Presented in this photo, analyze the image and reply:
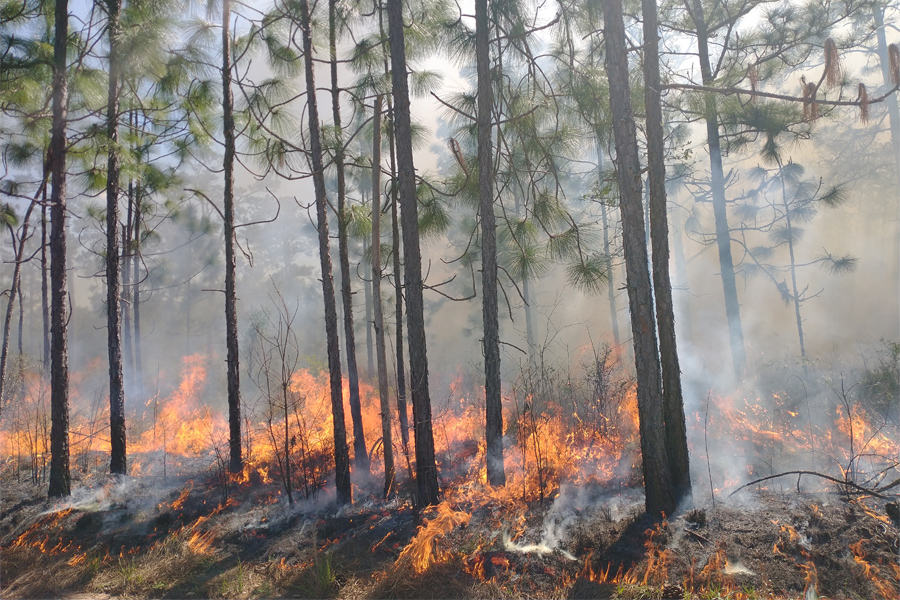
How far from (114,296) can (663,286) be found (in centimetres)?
859

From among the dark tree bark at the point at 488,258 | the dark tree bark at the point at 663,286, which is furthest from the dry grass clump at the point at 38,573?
the dark tree bark at the point at 663,286

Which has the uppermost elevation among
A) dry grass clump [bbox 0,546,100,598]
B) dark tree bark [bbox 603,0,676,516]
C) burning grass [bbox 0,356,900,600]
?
dark tree bark [bbox 603,0,676,516]

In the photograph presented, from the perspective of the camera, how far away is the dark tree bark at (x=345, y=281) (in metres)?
8.01

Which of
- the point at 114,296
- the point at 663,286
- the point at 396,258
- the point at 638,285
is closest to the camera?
the point at 638,285

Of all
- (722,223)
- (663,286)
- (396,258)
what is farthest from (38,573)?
(722,223)

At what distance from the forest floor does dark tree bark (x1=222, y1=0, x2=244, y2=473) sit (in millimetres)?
1453

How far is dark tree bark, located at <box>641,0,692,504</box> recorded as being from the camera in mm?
5324

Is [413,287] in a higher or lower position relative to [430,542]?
Answer: higher

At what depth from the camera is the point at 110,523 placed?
6.49 m

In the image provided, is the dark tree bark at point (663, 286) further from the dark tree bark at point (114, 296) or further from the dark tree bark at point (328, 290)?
the dark tree bark at point (114, 296)

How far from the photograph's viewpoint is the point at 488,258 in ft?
23.1

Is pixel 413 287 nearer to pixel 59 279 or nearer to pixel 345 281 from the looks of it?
pixel 345 281

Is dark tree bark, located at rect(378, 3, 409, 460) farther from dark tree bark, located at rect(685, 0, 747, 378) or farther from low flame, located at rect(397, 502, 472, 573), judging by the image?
dark tree bark, located at rect(685, 0, 747, 378)

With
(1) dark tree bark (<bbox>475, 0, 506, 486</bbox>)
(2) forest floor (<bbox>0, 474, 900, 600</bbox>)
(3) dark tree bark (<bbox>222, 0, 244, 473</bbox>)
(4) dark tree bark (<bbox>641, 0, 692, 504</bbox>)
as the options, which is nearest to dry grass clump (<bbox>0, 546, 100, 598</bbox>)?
(2) forest floor (<bbox>0, 474, 900, 600</bbox>)
